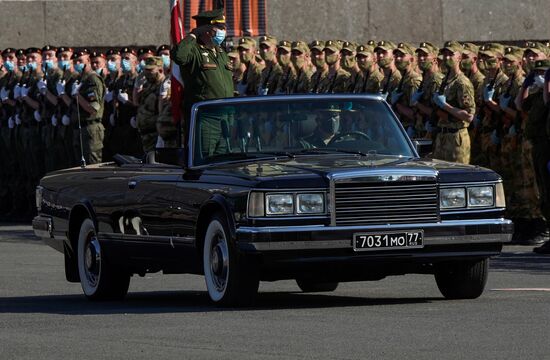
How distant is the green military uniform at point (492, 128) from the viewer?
24.0m

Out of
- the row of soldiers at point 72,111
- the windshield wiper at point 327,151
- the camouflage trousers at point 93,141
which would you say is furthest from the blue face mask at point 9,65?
the windshield wiper at point 327,151

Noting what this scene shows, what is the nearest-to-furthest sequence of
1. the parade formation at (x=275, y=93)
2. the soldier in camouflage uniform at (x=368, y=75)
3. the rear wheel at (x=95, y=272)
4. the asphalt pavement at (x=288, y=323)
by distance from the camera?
the asphalt pavement at (x=288, y=323), the rear wheel at (x=95, y=272), the parade formation at (x=275, y=93), the soldier in camouflage uniform at (x=368, y=75)

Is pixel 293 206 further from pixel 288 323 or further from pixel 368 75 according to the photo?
pixel 368 75

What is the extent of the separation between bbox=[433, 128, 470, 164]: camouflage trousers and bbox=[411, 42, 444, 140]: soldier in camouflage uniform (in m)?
0.46

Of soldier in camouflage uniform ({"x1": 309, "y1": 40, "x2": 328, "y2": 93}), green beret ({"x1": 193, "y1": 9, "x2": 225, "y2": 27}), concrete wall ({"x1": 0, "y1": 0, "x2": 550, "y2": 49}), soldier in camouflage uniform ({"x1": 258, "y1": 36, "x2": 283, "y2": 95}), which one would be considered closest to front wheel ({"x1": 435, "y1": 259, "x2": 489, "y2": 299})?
green beret ({"x1": 193, "y1": 9, "x2": 225, "y2": 27})

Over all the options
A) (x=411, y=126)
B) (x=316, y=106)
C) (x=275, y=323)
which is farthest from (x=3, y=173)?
(x=275, y=323)

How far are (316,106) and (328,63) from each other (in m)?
13.4

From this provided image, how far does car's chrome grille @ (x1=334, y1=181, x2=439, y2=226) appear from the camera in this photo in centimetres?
1351

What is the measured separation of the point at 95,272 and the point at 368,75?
11.1 metres

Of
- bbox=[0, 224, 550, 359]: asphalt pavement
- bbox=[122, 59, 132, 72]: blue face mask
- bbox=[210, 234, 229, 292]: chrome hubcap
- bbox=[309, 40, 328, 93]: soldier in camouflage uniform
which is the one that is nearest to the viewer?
bbox=[0, 224, 550, 359]: asphalt pavement

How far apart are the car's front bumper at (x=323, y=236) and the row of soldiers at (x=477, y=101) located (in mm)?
7301

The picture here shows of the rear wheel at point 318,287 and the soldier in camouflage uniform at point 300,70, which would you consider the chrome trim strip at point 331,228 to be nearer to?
the rear wheel at point 318,287

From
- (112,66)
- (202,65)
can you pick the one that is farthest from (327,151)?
(112,66)

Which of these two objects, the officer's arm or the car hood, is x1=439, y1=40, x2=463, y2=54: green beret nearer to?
the officer's arm
